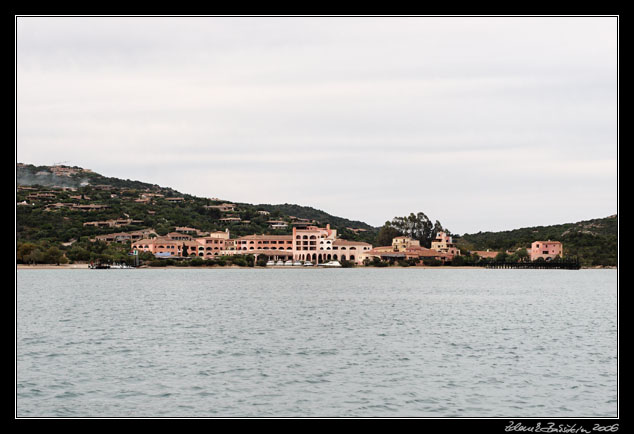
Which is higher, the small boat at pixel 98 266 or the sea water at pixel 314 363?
the sea water at pixel 314 363

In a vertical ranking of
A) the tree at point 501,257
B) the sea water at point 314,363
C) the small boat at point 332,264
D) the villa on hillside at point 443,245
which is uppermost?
the villa on hillside at point 443,245

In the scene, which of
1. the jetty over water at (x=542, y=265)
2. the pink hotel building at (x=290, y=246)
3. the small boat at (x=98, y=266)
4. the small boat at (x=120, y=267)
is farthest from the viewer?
the pink hotel building at (x=290, y=246)

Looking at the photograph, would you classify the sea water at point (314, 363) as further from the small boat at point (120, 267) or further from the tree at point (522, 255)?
the tree at point (522, 255)

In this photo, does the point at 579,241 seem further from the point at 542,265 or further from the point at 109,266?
the point at 109,266

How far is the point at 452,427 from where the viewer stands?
1444 centimetres

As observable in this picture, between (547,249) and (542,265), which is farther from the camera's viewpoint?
(547,249)

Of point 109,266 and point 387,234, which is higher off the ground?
point 387,234

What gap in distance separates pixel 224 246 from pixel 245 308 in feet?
411

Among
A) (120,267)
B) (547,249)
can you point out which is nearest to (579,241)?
(547,249)

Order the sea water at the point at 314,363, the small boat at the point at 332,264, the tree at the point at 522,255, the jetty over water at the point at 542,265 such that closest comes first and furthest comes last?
1. the sea water at the point at 314,363
2. the jetty over water at the point at 542,265
3. the tree at the point at 522,255
4. the small boat at the point at 332,264

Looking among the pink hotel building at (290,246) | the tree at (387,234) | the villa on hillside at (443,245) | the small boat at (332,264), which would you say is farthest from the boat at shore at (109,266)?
the villa on hillside at (443,245)

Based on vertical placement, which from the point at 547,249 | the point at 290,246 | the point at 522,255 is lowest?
the point at 522,255

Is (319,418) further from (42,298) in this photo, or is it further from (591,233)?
(591,233)

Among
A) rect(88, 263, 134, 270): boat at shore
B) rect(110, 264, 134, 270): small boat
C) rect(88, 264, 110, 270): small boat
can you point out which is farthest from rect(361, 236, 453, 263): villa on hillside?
rect(88, 264, 110, 270): small boat
